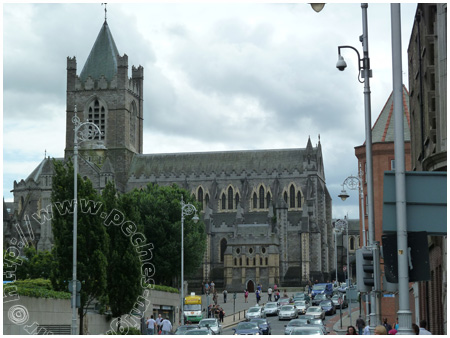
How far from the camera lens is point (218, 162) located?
122 m

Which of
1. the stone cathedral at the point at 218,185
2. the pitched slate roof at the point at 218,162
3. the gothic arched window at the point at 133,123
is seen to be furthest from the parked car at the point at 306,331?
the gothic arched window at the point at 133,123

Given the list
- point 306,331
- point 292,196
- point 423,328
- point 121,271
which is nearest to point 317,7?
point 423,328

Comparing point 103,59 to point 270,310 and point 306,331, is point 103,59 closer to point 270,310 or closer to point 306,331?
point 270,310

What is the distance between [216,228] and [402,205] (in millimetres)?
101332

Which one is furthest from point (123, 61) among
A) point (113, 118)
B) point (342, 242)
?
point (342, 242)

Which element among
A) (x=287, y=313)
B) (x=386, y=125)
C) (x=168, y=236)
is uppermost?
(x=386, y=125)

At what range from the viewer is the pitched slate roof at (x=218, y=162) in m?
120

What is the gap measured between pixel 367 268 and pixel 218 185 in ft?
331

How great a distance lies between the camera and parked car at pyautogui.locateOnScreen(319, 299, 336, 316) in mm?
66812

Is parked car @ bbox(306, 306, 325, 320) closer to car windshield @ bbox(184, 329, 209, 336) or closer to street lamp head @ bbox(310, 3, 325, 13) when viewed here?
car windshield @ bbox(184, 329, 209, 336)

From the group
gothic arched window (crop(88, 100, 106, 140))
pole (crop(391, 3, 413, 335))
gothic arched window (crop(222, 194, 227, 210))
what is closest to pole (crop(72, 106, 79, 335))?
pole (crop(391, 3, 413, 335))

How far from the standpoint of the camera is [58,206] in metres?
35.3

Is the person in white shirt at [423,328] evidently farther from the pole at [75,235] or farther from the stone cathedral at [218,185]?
the stone cathedral at [218,185]

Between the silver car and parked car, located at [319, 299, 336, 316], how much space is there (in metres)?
6.00
